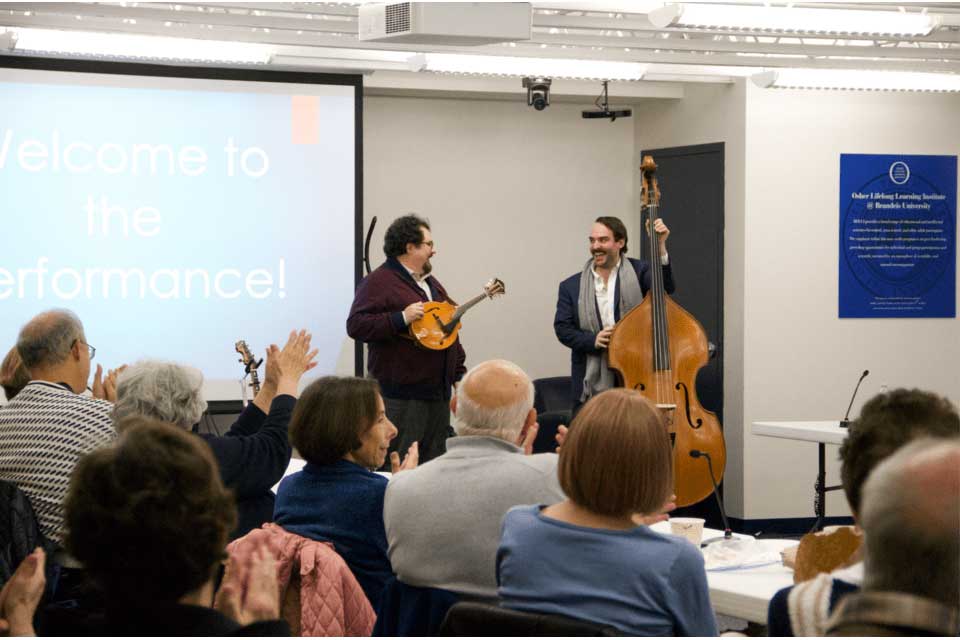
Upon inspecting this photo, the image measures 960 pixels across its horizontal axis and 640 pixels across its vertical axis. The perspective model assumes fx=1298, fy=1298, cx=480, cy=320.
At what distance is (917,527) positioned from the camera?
1.27 meters

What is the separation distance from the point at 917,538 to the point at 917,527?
11mm

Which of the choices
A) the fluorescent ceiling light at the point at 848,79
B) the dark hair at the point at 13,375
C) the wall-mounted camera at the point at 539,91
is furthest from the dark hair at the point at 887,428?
the wall-mounted camera at the point at 539,91

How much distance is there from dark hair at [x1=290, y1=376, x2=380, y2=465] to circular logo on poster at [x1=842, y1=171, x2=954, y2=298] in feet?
18.1

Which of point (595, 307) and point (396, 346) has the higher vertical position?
point (595, 307)

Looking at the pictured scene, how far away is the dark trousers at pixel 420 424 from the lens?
20.9ft

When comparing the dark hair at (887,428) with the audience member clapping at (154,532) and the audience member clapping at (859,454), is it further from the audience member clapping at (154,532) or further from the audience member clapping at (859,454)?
the audience member clapping at (154,532)

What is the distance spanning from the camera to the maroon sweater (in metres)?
6.40

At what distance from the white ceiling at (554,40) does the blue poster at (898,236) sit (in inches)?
25.3

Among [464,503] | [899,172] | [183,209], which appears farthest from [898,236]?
[464,503]

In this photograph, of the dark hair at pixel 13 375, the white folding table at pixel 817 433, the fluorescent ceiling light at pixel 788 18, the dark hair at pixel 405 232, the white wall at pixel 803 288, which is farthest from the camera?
the white wall at pixel 803 288

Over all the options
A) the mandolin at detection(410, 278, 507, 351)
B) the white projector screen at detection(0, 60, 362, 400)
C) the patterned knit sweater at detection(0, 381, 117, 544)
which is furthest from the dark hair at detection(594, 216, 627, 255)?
the patterned knit sweater at detection(0, 381, 117, 544)

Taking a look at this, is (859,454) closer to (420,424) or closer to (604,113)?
(420,424)

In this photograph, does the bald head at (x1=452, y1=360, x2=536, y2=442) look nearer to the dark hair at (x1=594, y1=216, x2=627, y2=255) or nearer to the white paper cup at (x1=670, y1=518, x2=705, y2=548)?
the white paper cup at (x1=670, y1=518, x2=705, y2=548)

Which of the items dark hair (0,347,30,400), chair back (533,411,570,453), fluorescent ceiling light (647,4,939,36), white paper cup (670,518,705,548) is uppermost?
fluorescent ceiling light (647,4,939,36)
